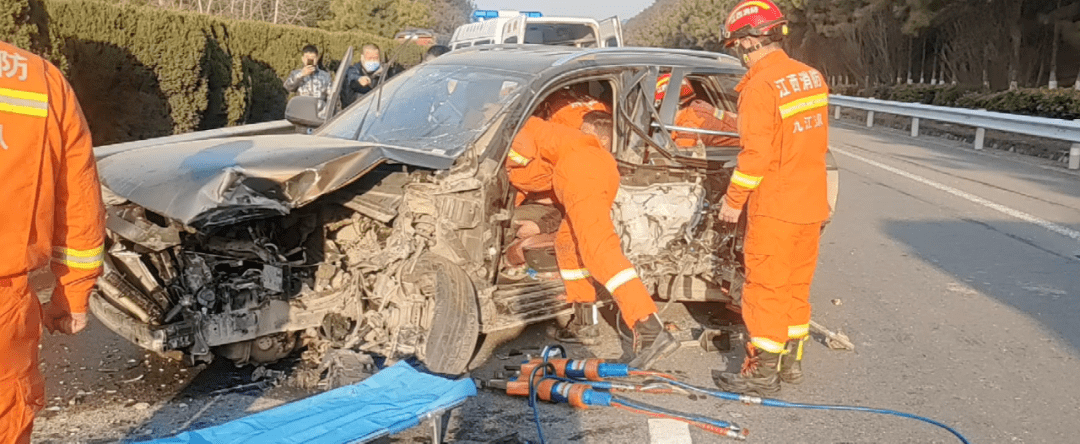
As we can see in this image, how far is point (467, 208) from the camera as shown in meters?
4.59

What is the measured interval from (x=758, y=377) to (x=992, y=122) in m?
13.7

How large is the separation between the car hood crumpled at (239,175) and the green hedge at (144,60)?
4.71 m

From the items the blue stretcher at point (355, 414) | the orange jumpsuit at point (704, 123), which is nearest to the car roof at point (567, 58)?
the orange jumpsuit at point (704, 123)

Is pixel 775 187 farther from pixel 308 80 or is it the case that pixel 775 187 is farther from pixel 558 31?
pixel 558 31

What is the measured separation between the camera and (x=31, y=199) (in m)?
2.46

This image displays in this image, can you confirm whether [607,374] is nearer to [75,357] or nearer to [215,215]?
[215,215]

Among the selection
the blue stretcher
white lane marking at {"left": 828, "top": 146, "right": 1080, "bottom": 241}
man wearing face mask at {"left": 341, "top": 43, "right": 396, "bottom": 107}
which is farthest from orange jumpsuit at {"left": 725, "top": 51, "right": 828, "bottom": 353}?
man wearing face mask at {"left": 341, "top": 43, "right": 396, "bottom": 107}

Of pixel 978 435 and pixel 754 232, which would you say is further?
pixel 754 232

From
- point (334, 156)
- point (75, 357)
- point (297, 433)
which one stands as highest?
point (334, 156)

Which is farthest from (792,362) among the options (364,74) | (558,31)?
(558,31)

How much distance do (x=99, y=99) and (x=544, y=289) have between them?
823 cm

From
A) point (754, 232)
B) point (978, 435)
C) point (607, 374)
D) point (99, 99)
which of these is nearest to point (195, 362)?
point (607, 374)

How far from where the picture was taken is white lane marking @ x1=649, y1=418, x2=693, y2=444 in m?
4.00

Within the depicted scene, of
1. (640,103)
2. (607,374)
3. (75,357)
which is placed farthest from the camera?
(640,103)
